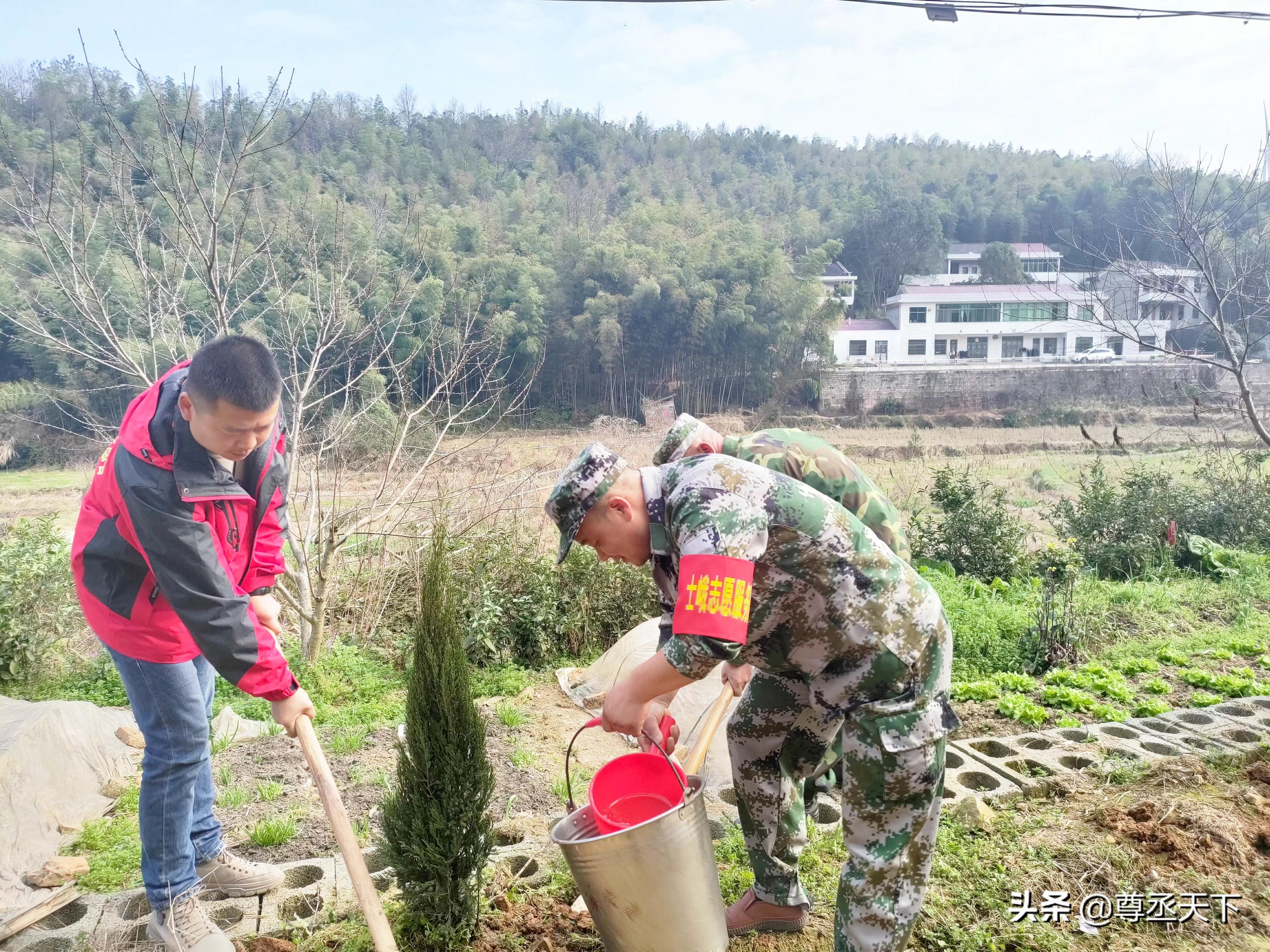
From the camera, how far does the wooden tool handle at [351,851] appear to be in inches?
88.7

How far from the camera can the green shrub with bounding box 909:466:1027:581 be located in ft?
29.1

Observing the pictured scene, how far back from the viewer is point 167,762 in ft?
8.79

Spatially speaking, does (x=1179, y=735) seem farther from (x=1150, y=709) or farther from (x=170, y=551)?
(x=170, y=551)

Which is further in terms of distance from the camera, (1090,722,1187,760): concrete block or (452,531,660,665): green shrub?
(452,531,660,665): green shrub

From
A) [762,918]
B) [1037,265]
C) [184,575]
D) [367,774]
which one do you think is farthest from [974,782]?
[1037,265]

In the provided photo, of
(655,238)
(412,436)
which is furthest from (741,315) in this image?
(412,436)

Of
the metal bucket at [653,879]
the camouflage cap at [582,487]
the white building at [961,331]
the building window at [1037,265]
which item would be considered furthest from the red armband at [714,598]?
the building window at [1037,265]

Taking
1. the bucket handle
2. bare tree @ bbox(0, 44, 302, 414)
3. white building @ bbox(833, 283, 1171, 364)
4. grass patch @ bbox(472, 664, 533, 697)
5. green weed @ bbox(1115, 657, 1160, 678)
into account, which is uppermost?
white building @ bbox(833, 283, 1171, 364)

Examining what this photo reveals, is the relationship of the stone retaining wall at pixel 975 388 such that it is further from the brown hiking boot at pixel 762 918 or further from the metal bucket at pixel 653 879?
the metal bucket at pixel 653 879

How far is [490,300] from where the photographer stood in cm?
2511

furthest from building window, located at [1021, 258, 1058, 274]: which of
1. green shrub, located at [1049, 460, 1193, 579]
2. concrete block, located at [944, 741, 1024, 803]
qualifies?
concrete block, located at [944, 741, 1024, 803]

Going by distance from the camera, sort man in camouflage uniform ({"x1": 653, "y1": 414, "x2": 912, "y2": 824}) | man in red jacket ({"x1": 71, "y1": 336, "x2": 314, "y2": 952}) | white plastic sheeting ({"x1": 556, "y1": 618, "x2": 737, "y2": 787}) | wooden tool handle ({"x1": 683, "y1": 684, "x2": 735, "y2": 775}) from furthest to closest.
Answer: white plastic sheeting ({"x1": 556, "y1": 618, "x2": 737, "y2": 787}), man in camouflage uniform ({"x1": 653, "y1": 414, "x2": 912, "y2": 824}), wooden tool handle ({"x1": 683, "y1": 684, "x2": 735, "y2": 775}), man in red jacket ({"x1": 71, "y1": 336, "x2": 314, "y2": 952})

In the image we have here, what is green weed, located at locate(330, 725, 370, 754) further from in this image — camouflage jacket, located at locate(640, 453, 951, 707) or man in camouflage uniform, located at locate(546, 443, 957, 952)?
camouflage jacket, located at locate(640, 453, 951, 707)

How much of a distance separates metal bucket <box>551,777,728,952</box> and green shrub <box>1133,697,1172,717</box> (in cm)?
386
